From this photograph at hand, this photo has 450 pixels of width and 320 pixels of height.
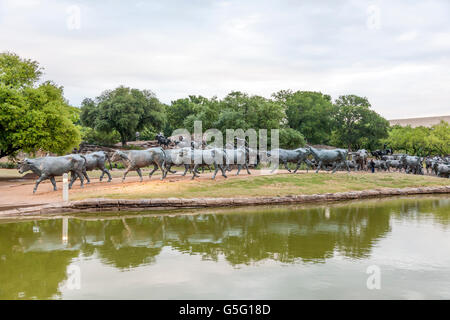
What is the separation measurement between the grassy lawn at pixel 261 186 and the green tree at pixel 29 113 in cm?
1084

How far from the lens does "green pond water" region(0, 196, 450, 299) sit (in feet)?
20.8

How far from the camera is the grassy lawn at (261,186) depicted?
17.1m

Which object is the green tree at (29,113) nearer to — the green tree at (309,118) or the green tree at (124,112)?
the green tree at (124,112)

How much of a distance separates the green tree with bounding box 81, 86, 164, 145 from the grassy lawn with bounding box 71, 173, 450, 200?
3761 cm

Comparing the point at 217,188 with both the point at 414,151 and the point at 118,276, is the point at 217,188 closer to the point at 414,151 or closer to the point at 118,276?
the point at 118,276

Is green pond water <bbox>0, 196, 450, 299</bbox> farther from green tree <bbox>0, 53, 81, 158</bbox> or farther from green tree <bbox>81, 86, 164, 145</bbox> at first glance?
green tree <bbox>81, 86, 164, 145</bbox>

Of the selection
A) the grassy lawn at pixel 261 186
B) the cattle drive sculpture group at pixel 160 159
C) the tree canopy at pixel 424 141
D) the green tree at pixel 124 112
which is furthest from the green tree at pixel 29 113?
the tree canopy at pixel 424 141

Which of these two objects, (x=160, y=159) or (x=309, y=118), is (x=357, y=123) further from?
(x=160, y=159)

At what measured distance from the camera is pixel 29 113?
1016 inches

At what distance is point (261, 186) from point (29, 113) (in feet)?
58.3

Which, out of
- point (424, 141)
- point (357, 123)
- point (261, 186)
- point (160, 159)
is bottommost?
point (261, 186)

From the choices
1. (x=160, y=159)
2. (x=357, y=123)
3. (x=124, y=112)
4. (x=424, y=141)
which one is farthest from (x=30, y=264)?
(x=357, y=123)

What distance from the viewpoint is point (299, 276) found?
22.8 feet
